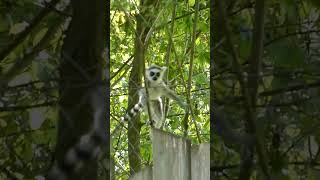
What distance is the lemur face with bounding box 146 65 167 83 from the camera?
179 cm

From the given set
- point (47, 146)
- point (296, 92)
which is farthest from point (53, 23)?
point (296, 92)

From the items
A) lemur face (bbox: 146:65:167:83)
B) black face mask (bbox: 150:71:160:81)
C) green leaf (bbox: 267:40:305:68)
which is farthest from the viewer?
black face mask (bbox: 150:71:160:81)

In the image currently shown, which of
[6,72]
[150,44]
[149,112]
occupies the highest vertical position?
[150,44]

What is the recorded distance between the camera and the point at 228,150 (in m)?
0.47

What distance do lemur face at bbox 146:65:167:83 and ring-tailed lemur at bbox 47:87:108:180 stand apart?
4.12 ft

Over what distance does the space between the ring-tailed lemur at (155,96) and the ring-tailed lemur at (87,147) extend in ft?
3.38

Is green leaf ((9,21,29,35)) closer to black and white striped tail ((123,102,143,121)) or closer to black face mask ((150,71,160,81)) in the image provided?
black and white striped tail ((123,102,143,121))

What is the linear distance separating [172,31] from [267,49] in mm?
1096

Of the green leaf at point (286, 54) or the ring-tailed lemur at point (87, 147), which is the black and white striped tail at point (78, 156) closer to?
the ring-tailed lemur at point (87, 147)

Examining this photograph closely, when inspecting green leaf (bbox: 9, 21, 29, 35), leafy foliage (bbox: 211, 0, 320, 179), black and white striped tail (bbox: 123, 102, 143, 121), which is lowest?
black and white striped tail (bbox: 123, 102, 143, 121)

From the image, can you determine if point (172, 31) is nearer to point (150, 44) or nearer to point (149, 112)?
point (150, 44)

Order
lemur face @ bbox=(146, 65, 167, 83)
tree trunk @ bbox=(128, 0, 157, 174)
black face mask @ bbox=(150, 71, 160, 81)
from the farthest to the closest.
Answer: black face mask @ bbox=(150, 71, 160, 81) → lemur face @ bbox=(146, 65, 167, 83) → tree trunk @ bbox=(128, 0, 157, 174)

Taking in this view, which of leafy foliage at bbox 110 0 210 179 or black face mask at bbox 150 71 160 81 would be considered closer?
leafy foliage at bbox 110 0 210 179

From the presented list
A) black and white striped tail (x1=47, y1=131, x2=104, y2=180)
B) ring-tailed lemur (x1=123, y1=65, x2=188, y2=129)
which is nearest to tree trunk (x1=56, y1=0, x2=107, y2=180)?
black and white striped tail (x1=47, y1=131, x2=104, y2=180)
